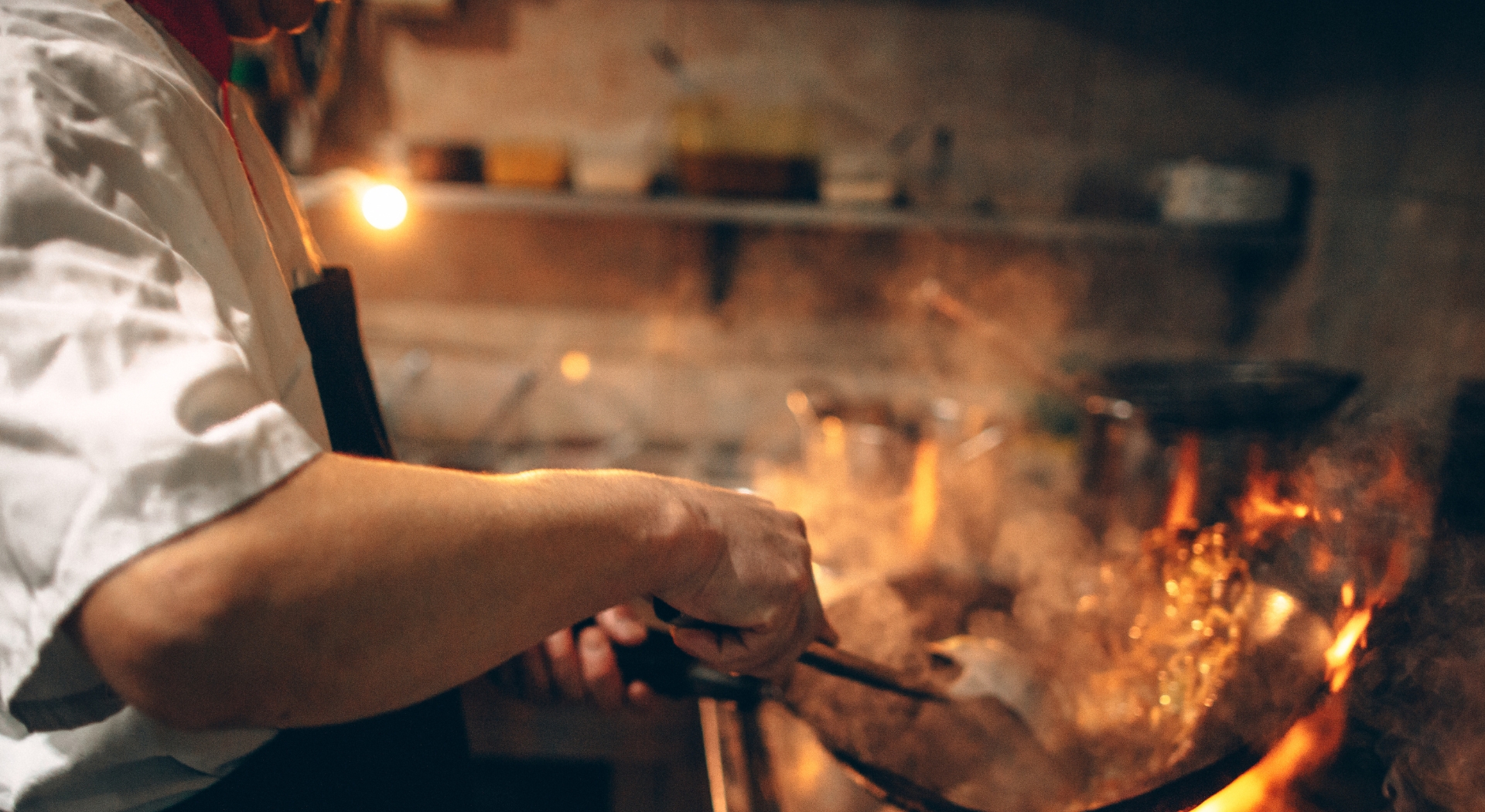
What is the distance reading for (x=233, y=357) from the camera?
1.34 feet

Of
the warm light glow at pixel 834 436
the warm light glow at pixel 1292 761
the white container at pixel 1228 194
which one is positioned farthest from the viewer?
the white container at pixel 1228 194

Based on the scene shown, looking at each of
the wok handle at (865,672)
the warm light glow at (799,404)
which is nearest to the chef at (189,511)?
the wok handle at (865,672)

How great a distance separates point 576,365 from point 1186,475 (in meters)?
1.76

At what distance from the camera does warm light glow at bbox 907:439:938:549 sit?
153cm

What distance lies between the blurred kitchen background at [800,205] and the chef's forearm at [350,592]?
1.51m

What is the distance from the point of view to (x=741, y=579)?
0.60 metres

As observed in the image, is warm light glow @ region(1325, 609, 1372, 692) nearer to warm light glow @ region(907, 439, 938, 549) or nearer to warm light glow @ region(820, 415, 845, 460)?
warm light glow @ region(907, 439, 938, 549)

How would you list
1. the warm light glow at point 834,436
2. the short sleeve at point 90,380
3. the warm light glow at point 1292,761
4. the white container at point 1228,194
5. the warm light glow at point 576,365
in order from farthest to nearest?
the warm light glow at point 576,365
the white container at point 1228,194
the warm light glow at point 834,436
the warm light glow at point 1292,761
the short sleeve at point 90,380

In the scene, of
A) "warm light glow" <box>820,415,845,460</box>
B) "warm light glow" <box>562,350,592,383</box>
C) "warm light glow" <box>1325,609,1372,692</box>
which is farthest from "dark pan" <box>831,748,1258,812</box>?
"warm light glow" <box>562,350,592,383</box>

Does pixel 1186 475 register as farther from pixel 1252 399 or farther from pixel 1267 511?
pixel 1267 511

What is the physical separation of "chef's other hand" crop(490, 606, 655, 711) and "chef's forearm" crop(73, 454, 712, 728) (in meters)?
0.37

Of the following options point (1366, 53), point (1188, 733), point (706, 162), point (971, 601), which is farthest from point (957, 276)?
point (1188, 733)

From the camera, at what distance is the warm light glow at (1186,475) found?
4.14ft

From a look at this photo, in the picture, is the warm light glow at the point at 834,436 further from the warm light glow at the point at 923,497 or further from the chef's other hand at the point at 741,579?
the chef's other hand at the point at 741,579
